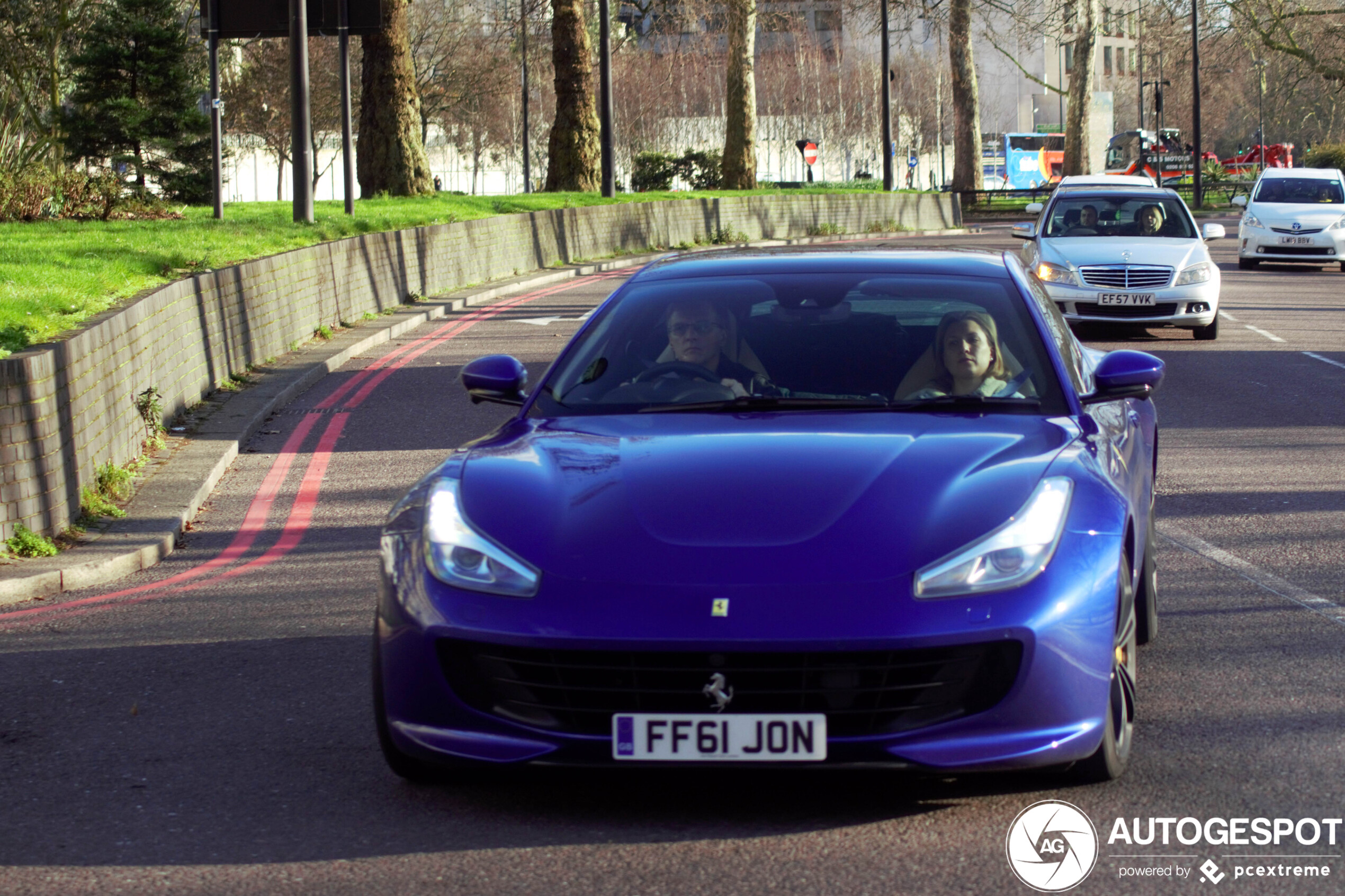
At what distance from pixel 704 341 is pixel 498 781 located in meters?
1.68

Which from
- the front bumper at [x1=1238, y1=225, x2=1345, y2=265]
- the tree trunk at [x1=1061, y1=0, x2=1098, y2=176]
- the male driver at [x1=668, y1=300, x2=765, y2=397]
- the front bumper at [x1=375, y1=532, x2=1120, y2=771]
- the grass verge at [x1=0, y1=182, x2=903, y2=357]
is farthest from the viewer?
the tree trunk at [x1=1061, y1=0, x2=1098, y2=176]

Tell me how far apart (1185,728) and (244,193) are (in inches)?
2739

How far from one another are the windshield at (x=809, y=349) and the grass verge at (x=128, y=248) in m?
4.21

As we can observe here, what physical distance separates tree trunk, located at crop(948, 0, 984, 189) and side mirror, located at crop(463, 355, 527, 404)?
173 ft

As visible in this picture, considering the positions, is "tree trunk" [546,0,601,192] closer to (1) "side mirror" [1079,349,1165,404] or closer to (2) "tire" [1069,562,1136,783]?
(1) "side mirror" [1079,349,1165,404]

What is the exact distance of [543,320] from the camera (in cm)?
2061

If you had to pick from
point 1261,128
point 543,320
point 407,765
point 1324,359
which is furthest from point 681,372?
point 1261,128

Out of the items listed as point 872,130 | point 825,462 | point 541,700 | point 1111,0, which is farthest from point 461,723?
point 1111,0

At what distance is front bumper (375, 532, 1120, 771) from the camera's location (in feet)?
12.8

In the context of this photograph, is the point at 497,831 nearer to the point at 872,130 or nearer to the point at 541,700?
the point at 541,700

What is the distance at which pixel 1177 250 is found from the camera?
1788 cm

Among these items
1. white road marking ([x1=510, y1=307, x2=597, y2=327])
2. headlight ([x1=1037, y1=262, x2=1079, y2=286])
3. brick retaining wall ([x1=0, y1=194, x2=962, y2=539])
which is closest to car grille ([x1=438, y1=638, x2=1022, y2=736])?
brick retaining wall ([x1=0, y1=194, x2=962, y2=539])

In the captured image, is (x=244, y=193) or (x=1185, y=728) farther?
(x=244, y=193)

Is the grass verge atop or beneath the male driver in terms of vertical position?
atop
